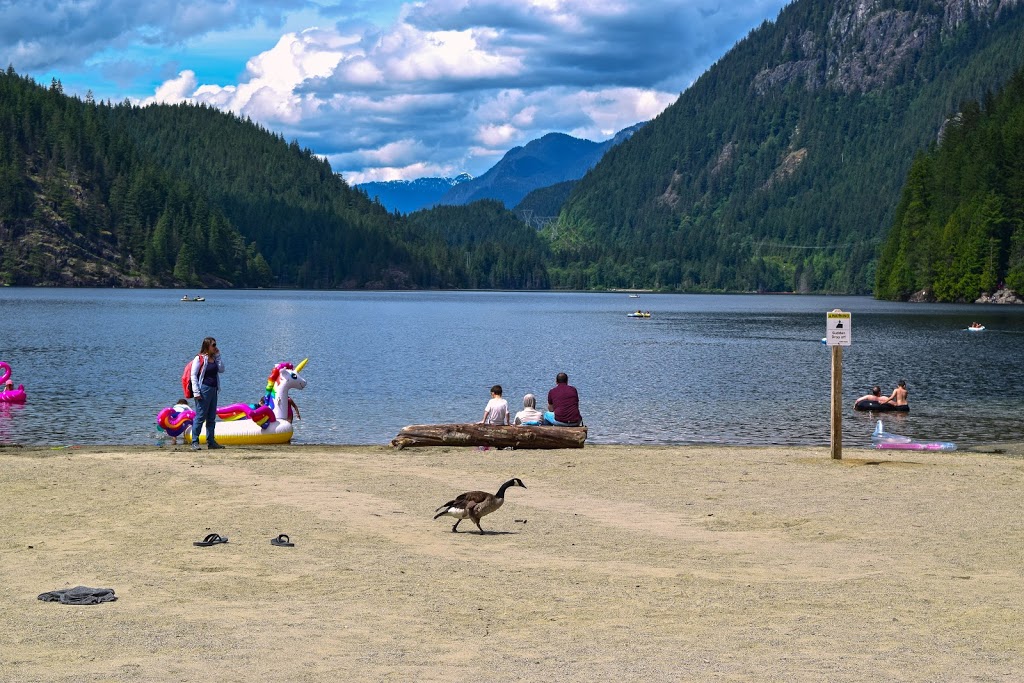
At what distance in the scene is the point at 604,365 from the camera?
7562 centimetres

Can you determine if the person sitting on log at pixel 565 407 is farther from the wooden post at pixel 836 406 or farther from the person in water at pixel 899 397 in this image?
the person in water at pixel 899 397

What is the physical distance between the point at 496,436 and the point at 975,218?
161m

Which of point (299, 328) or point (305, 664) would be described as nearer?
point (305, 664)

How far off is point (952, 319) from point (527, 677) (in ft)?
427

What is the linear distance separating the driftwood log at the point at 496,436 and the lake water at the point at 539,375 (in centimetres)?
650

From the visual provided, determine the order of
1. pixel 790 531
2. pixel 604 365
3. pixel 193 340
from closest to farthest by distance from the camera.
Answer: pixel 790 531, pixel 604 365, pixel 193 340

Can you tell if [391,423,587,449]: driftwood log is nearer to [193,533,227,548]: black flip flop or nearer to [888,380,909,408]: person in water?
[193,533,227,548]: black flip flop

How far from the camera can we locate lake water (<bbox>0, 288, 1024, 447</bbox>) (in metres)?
41.9

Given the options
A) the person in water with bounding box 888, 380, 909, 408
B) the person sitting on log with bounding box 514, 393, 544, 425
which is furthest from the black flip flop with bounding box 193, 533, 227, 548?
the person in water with bounding box 888, 380, 909, 408

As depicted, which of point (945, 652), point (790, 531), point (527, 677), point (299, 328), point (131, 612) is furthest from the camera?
point (299, 328)

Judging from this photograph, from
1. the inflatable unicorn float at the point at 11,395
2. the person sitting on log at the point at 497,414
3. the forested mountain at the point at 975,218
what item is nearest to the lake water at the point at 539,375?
the inflatable unicorn float at the point at 11,395

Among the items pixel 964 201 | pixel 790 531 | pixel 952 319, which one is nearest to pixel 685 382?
pixel 790 531

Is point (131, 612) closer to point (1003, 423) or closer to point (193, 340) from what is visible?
point (1003, 423)

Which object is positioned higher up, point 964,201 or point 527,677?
point 964,201
